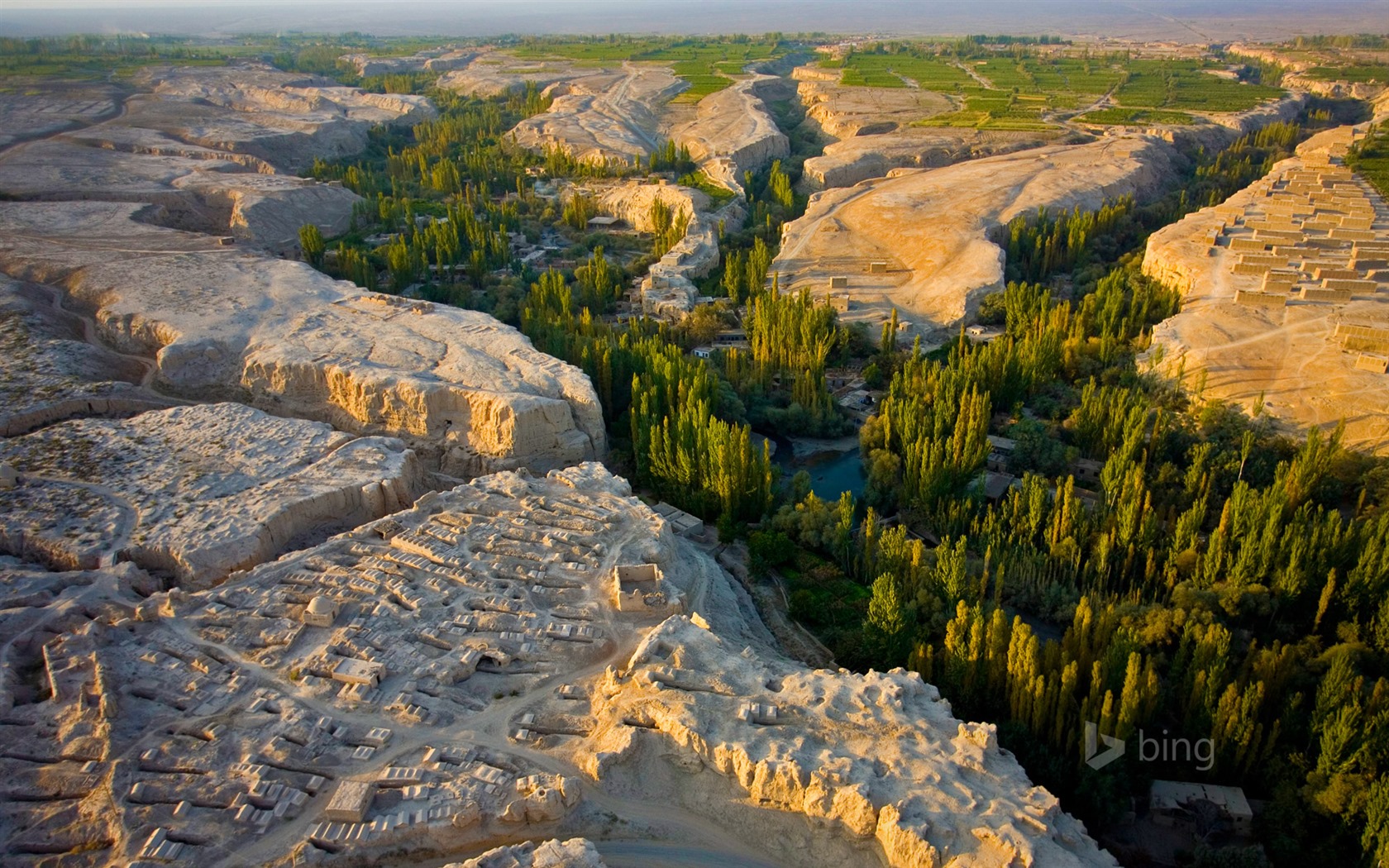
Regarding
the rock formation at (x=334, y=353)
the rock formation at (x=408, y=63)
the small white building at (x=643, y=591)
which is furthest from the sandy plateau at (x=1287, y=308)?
the rock formation at (x=408, y=63)

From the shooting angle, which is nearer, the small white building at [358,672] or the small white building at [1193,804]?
the small white building at [1193,804]

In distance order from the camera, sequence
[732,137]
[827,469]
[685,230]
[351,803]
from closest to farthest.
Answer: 1. [351,803]
2. [827,469]
3. [685,230]
4. [732,137]

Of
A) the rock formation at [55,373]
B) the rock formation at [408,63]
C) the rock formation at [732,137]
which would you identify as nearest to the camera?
the rock formation at [55,373]

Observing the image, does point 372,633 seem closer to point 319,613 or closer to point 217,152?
A: point 319,613

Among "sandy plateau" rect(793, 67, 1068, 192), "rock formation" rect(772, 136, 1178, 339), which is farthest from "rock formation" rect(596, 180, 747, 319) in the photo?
"sandy plateau" rect(793, 67, 1068, 192)

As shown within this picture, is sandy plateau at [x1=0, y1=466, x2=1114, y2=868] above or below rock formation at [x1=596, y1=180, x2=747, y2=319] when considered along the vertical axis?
below

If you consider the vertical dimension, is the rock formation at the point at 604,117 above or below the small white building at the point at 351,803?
above

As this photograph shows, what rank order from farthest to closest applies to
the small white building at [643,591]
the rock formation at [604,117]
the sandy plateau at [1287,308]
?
the rock formation at [604,117]
the sandy plateau at [1287,308]
the small white building at [643,591]

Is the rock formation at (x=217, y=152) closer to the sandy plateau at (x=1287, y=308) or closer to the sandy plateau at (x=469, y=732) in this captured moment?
the sandy plateau at (x=469, y=732)

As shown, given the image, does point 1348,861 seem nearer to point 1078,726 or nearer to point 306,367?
point 1078,726

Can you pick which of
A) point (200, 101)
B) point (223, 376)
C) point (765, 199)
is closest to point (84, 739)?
point (223, 376)

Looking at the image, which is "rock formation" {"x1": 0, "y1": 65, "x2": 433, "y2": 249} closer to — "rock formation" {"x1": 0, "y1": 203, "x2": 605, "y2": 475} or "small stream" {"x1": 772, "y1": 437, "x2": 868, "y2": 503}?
Result: "rock formation" {"x1": 0, "y1": 203, "x2": 605, "y2": 475}

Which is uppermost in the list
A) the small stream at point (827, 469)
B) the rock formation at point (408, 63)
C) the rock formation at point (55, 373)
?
the rock formation at point (408, 63)

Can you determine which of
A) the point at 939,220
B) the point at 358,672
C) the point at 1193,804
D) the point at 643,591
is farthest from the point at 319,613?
the point at 939,220
